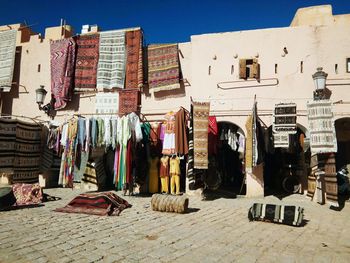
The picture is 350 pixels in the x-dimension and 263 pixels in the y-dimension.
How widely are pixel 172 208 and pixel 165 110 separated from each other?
4746 millimetres

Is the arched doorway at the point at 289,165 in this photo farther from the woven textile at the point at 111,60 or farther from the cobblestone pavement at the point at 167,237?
the woven textile at the point at 111,60

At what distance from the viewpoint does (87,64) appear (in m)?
12.2

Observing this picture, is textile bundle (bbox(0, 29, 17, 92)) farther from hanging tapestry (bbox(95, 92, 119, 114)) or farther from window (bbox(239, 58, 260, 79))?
window (bbox(239, 58, 260, 79))

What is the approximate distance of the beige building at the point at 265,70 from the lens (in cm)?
995

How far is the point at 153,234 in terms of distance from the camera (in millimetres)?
5543

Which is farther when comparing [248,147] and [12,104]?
[12,104]

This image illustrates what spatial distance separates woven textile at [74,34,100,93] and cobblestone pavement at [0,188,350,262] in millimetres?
5738

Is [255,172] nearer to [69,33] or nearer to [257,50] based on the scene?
[257,50]

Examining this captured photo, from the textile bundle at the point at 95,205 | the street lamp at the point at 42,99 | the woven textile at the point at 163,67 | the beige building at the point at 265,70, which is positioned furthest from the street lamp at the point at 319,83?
the street lamp at the point at 42,99

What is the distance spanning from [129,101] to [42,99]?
3285 millimetres

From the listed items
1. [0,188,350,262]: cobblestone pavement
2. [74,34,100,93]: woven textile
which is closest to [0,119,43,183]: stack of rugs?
[74,34,100,93]: woven textile

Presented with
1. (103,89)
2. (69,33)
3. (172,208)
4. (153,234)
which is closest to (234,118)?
(172,208)

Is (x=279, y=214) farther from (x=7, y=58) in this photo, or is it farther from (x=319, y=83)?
(x=7, y=58)

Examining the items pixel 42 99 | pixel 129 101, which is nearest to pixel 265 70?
pixel 129 101
